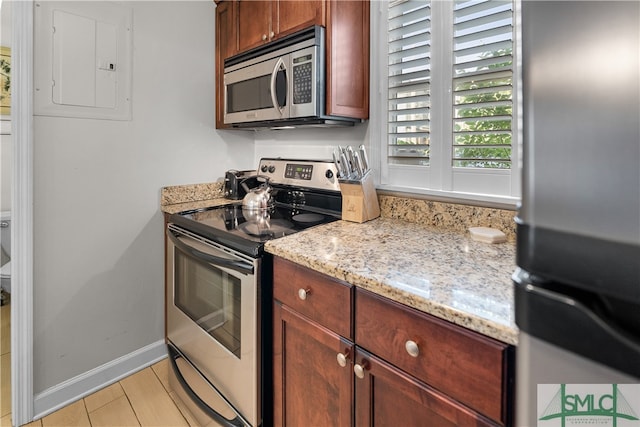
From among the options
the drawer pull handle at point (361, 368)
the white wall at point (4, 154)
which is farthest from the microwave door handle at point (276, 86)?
the white wall at point (4, 154)

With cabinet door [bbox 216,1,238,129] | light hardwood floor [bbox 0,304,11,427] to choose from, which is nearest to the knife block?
cabinet door [bbox 216,1,238,129]

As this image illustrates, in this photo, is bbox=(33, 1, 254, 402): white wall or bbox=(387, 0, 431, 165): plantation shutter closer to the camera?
bbox=(387, 0, 431, 165): plantation shutter

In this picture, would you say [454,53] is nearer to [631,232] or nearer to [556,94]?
[556,94]

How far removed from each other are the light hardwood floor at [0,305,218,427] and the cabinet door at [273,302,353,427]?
69cm

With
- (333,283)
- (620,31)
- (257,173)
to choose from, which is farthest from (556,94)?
(257,173)

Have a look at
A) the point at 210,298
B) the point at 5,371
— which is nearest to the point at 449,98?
the point at 210,298

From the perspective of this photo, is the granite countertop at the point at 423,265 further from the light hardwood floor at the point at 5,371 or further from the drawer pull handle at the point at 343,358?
the light hardwood floor at the point at 5,371

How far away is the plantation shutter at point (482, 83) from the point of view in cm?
122

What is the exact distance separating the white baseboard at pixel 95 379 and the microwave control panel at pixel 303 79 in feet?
5.36

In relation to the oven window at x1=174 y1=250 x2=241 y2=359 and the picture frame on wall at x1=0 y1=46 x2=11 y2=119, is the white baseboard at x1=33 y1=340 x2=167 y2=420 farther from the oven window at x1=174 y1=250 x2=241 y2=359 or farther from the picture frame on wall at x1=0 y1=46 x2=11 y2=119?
the picture frame on wall at x1=0 y1=46 x2=11 y2=119

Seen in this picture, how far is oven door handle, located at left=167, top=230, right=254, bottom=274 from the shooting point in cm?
121

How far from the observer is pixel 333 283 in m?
0.98

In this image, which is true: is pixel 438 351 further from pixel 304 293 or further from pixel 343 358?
pixel 304 293

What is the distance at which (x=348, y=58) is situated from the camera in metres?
1.54
